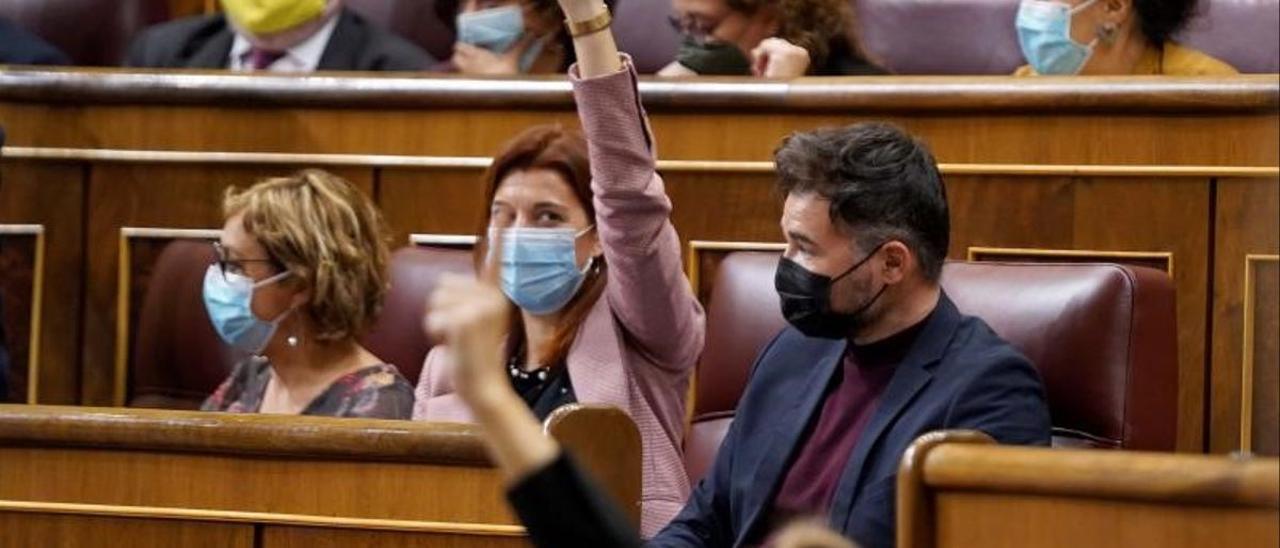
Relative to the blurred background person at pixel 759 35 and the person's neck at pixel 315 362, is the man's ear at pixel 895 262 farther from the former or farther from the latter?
the blurred background person at pixel 759 35

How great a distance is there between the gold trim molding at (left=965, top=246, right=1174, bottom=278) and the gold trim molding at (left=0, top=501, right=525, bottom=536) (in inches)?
23.3

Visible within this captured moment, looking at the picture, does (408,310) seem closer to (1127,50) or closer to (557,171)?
(557,171)

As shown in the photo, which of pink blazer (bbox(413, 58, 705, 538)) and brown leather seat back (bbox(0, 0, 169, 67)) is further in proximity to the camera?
brown leather seat back (bbox(0, 0, 169, 67))

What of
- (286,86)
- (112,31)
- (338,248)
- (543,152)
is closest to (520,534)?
(543,152)

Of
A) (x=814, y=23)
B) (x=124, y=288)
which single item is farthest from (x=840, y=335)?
(x=124, y=288)

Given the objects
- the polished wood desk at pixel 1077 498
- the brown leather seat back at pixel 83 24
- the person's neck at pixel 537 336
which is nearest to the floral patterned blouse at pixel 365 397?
the person's neck at pixel 537 336

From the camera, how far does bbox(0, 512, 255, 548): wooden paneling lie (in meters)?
1.40

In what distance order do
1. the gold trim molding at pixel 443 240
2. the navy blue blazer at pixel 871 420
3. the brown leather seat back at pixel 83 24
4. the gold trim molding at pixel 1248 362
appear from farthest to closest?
the brown leather seat back at pixel 83 24 < the gold trim molding at pixel 443 240 < the gold trim molding at pixel 1248 362 < the navy blue blazer at pixel 871 420

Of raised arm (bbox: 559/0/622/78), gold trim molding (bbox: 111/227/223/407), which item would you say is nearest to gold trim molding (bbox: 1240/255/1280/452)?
raised arm (bbox: 559/0/622/78)

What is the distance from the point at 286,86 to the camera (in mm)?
2080

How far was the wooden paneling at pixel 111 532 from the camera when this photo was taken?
55.1 inches

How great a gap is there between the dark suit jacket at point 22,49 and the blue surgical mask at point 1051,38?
3.12 ft

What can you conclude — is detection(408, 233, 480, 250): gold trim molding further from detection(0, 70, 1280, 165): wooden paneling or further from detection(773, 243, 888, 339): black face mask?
detection(773, 243, 888, 339): black face mask

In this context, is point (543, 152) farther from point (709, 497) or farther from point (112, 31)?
point (112, 31)
